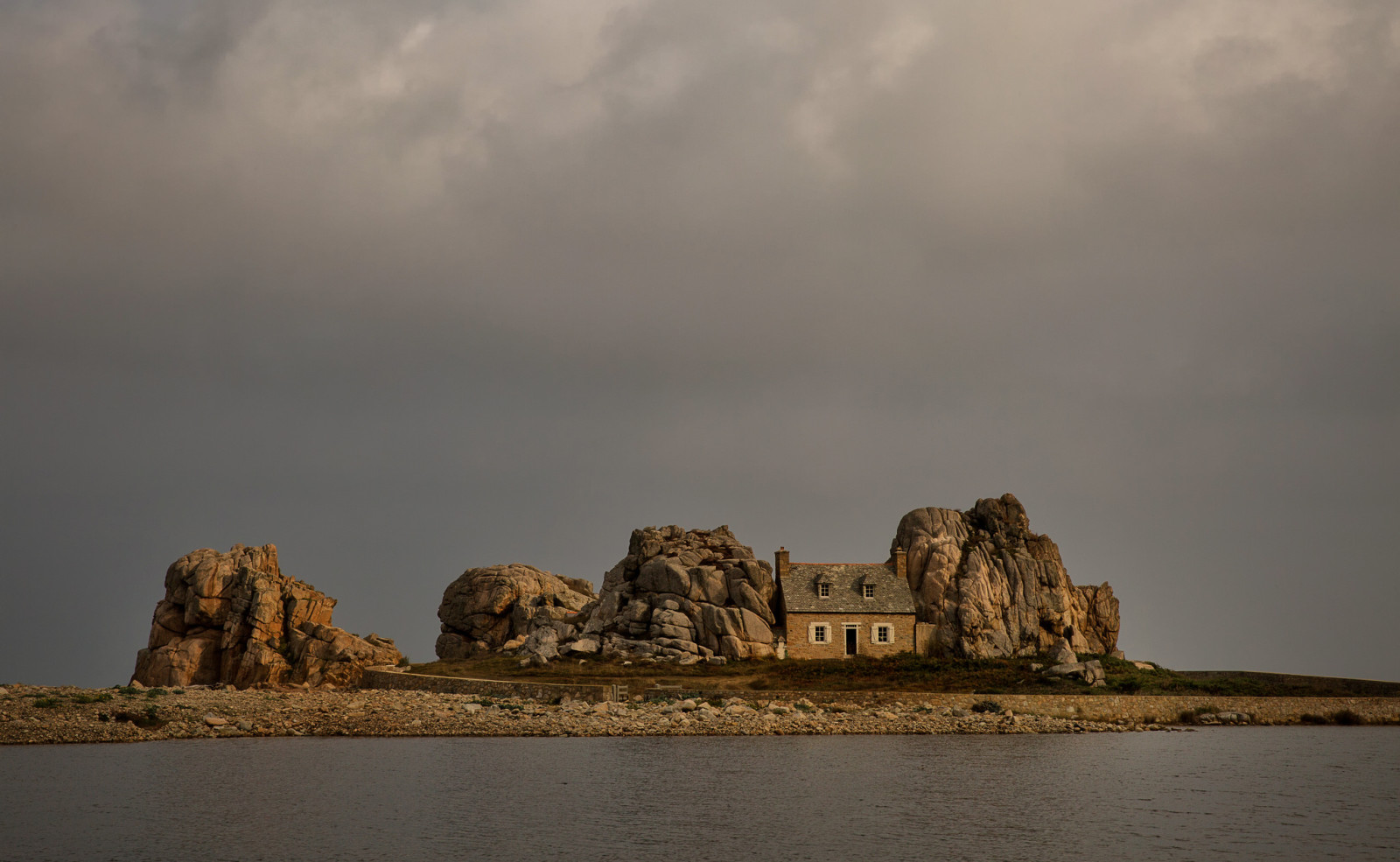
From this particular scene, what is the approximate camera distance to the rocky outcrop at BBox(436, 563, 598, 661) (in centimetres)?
7131

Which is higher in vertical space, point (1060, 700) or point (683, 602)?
point (683, 602)

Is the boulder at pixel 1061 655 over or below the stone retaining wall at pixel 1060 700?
over

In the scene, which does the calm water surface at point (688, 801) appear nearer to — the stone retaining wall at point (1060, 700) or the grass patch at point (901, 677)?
the stone retaining wall at point (1060, 700)

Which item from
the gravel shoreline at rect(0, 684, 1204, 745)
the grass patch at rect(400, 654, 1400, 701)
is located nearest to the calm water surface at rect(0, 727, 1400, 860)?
the gravel shoreline at rect(0, 684, 1204, 745)

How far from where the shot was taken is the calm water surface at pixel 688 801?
23078mm

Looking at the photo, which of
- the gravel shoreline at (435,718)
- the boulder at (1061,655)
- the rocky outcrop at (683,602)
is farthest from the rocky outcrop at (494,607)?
the boulder at (1061,655)

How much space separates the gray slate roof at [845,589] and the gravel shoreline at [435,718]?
1200 cm

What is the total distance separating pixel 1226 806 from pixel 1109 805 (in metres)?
3.07

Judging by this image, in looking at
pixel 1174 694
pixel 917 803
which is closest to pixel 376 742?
pixel 917 803

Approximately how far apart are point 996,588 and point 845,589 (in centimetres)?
852

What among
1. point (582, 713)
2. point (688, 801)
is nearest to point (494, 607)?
point (582, 713)

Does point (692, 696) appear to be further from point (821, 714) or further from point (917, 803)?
point (917, 803)

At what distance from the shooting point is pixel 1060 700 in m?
51.0

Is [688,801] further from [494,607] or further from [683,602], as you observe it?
[494,607]
